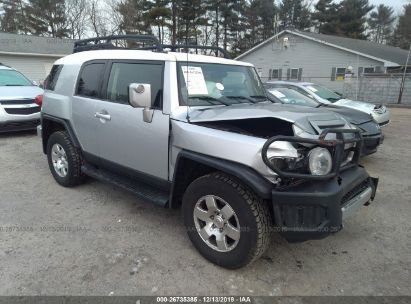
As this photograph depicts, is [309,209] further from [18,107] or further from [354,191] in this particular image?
[18,107]

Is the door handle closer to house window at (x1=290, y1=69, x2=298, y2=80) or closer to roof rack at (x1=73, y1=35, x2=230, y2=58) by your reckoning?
roof rack at (x1=73, y1=35, x2=230, y2=58)

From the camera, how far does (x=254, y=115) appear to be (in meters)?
2.68

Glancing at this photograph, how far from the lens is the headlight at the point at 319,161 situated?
245 cm

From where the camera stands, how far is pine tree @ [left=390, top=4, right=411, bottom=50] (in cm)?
4519

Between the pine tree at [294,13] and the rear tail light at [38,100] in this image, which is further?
the pine tree at [294,13]

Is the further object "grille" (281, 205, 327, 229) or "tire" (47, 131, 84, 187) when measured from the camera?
"tire" (47, 131, 84, 187)

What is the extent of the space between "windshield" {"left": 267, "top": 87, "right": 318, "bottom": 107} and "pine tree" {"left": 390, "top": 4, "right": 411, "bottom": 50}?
46488 mm

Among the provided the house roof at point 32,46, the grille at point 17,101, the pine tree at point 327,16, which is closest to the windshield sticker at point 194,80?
the grille at point 17,101

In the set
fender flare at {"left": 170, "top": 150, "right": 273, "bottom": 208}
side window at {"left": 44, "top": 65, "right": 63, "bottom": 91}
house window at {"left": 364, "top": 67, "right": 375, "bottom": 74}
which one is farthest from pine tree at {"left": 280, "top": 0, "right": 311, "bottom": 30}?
fender flare at {"left": 170, "top": 150, "right": 273, "bottom": 208}

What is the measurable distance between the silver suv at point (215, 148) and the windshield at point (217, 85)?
0.04 feet

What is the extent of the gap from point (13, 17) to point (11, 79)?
3529 centimetres

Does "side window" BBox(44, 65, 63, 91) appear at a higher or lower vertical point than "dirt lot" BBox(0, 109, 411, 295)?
higher

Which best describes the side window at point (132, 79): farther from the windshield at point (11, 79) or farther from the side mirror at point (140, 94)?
the windshield at point (11, 79)

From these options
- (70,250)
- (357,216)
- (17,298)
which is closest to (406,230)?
(357,216)
